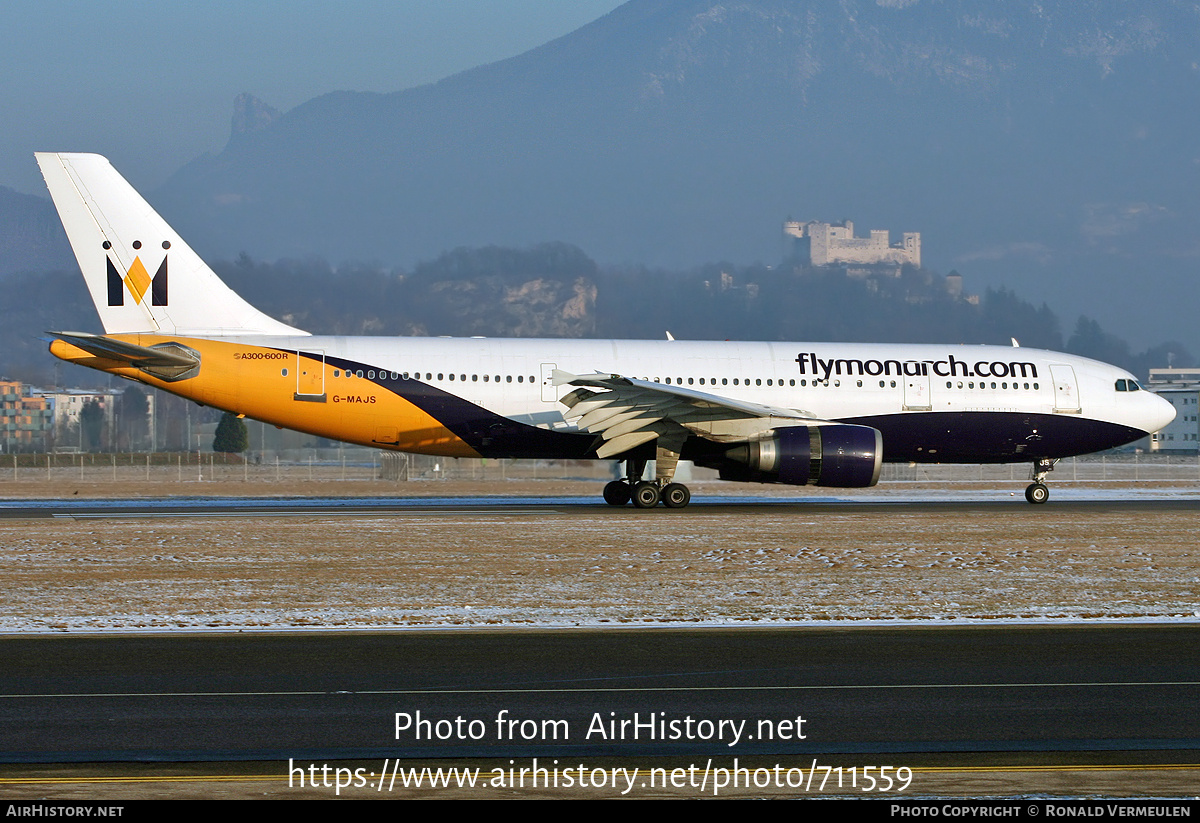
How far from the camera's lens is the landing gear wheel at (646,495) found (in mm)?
25734

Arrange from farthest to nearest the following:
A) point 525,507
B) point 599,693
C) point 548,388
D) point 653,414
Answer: point 525,507
point 548,388
point 653,414
point 599,693

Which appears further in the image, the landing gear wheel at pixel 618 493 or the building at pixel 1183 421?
the building at pixel 1183 421

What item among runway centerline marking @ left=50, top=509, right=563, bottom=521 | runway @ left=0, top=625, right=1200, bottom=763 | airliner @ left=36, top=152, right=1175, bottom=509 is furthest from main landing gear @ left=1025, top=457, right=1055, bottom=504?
runway @ left=0, top=625, right=1200, bottom=763

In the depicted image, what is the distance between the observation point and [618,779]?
6.13 metres

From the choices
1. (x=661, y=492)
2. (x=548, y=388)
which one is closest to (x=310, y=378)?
(x=548, y=388)

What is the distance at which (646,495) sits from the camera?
2573 centimetres

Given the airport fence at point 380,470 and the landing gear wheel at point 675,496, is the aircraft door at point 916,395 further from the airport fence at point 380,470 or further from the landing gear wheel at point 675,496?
the airport fence at point 380,470

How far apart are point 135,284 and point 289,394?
400 centimetres

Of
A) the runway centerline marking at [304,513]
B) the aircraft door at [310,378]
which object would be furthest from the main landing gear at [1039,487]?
the aircraft door at [310,378]

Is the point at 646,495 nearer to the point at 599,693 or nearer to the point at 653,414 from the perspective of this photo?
the point at 653,414

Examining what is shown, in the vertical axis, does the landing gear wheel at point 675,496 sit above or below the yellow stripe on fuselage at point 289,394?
below

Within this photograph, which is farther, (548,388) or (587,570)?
(548,388)

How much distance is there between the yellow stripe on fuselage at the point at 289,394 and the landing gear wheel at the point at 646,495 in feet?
13.4
